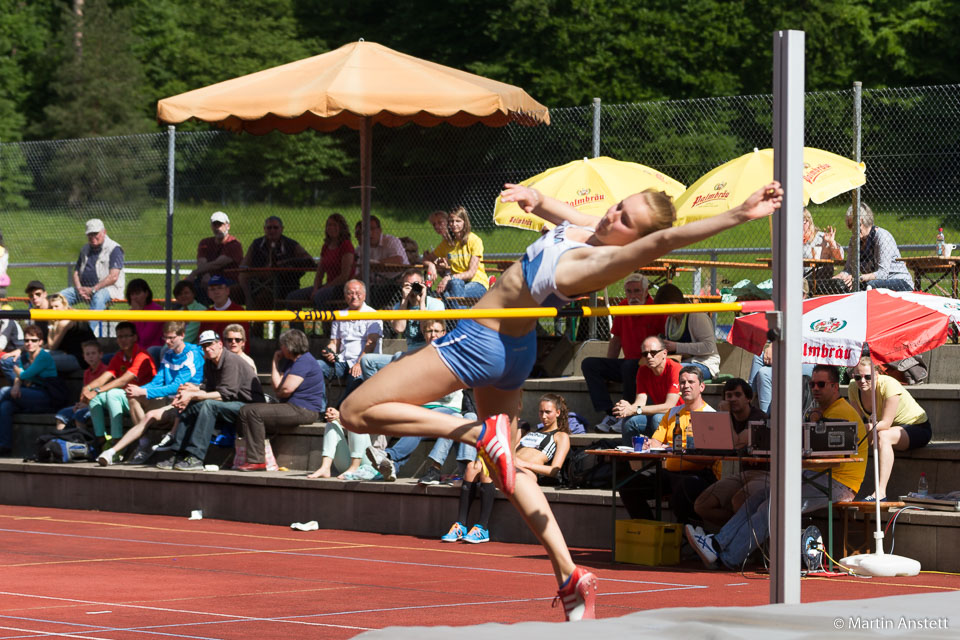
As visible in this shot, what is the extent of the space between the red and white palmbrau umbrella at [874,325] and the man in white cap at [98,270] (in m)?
7.92

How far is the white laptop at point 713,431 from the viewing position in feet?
31.7

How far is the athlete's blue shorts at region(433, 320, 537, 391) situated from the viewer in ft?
18.8

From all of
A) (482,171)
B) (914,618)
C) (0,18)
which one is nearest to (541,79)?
(0,18)

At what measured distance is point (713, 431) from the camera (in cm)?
974

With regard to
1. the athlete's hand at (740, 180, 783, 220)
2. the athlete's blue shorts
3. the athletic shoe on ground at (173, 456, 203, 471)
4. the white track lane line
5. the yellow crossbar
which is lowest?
the white track lane line

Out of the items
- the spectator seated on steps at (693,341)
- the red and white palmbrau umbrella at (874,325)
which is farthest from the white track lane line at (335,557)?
the spectator seated on steps at (693,341)

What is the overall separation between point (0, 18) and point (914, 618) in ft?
154

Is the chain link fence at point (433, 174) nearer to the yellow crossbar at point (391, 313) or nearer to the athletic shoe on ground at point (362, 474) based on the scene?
the athletic shoe on ground at point (362, 474)

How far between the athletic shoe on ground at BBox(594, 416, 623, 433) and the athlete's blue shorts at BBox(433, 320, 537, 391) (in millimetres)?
5744

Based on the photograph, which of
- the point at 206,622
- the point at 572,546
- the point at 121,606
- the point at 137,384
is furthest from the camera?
the point at 137,384

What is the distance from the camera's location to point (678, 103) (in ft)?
42.4

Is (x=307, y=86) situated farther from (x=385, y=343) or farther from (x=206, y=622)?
(x=206, y=622)

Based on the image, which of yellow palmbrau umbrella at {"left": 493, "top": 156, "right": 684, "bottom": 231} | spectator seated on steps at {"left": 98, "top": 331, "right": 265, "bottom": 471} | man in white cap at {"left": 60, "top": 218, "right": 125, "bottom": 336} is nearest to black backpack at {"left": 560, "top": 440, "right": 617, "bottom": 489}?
yellow palmbrau umbrella at {"left": 493, "top": 156, "right": 684, "bottom": 231}

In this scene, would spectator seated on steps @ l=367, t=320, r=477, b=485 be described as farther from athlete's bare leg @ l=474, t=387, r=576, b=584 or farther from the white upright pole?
the white upright pole
